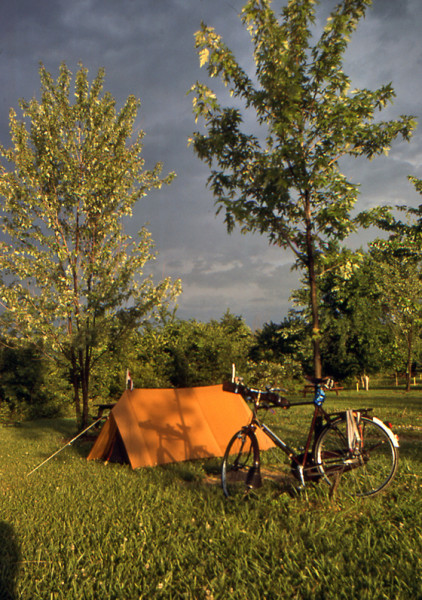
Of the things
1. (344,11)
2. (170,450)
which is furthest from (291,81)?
(170,450)

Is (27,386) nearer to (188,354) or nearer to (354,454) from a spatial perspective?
(188,354)

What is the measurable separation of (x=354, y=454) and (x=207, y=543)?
6.09 ft

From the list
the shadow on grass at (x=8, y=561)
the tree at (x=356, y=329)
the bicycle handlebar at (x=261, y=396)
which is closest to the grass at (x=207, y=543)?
the shadow on grass at (x=8, y=561)

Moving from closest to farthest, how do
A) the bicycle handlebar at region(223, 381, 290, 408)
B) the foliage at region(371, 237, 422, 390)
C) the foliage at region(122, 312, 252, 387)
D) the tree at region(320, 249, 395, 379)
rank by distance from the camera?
1. the bicycle handlebar at region(223, 381, 290, 408)
2. the foliage at region(122, 312, 252, 387)
3. the foliage at region(371, 237, 422, 390)
4. the tree at region(320, 249, 395, 379)

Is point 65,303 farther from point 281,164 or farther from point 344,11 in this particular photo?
point 344,11

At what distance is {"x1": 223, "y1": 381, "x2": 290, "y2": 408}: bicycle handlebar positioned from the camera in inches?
212

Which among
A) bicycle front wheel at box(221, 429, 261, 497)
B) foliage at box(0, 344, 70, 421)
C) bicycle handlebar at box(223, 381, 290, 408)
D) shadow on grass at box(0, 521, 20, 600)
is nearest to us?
shadow on grass at box(0, 521, 20, 600)

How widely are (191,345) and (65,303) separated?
1757cm

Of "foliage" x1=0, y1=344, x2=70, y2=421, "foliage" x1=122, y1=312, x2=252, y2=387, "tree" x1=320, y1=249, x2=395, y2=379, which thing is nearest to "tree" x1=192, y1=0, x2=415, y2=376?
"foliage" x1=0, y1=344, x2=70, y2=421

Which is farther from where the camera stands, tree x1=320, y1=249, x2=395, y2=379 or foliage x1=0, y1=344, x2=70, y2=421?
tree x1=320, y1=249, x2=395, y2=379

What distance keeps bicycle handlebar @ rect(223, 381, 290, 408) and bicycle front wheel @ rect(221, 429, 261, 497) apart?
40cm

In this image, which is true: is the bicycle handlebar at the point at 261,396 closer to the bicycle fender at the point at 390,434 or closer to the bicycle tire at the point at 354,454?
the bicycle tire at the point at 354,454

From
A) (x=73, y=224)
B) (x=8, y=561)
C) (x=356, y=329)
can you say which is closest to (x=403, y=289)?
(x=356, y=329)

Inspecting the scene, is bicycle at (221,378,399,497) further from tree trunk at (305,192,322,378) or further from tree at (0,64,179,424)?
tree at (0,64,179,424)
